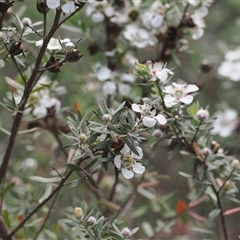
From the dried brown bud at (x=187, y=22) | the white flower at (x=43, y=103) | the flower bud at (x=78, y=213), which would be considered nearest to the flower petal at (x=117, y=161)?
the flower bud at (x=78, y=213)

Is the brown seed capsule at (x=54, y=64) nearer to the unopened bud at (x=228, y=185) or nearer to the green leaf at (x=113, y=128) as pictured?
the green leaf at (x=113, y=128)

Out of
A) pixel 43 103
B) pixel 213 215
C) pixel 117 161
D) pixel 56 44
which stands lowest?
pixel 213 215

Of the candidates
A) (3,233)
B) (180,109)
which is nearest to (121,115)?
(180,109)

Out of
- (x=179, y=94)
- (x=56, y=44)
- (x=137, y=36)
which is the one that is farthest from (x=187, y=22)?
(x=56, y=44)

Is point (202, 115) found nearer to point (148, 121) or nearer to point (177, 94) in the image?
point (177, 94)

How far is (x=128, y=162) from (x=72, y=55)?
0.57 ft

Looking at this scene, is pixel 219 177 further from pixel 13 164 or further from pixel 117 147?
pixel 13 164

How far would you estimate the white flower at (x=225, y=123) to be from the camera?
1400mm

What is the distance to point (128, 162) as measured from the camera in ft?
2.55

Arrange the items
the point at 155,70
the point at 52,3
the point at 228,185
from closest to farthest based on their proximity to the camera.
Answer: the point at 52,3 < the point at 155,70 < the point at 228,185

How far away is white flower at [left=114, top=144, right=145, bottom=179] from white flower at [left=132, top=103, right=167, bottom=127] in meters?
0.04

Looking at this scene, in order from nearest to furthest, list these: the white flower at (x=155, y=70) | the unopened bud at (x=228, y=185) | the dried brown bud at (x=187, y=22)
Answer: the white flower at (x=155, y=70)
the unopened bud at (x=228, y=185)
the dried brown bud at (x=187, y=22)

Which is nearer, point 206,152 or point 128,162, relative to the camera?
point 128,162

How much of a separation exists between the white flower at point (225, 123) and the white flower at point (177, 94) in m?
0.52
